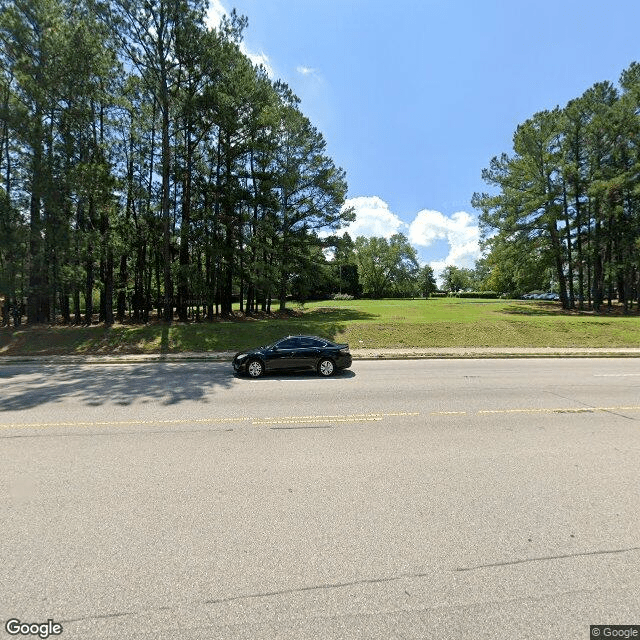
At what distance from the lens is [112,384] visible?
10.3 m

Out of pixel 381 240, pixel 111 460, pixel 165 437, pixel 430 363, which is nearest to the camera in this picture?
pixel 111 460

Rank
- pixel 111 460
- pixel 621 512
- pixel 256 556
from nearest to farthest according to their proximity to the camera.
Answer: pixel 256 556, pixel 621 512, pixel 111 460

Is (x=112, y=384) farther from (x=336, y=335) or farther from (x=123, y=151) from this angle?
(x=123, y=151)

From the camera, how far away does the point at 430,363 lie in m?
14.6

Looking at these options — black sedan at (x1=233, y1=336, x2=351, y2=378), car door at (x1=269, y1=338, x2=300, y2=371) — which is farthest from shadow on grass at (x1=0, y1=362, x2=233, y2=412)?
car door at (x1=269, y1=338, x2=300, y2=371)

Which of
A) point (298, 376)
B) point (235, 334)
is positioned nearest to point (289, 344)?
point (298, 376)

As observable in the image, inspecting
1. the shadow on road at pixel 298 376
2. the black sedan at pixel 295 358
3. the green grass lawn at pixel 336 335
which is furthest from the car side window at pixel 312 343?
the green grass lawn at pixel 336 335

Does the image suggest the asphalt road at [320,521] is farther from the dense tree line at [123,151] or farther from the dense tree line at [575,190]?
the dense tree line at [575,190]

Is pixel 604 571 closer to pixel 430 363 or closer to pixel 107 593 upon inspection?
pixel 107 593

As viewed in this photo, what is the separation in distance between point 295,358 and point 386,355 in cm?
590

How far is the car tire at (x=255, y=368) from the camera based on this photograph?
11648 millimetres

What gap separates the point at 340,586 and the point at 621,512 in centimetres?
309

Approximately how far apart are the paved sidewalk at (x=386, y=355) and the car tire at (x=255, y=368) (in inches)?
161

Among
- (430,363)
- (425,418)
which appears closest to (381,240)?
(430,363)
